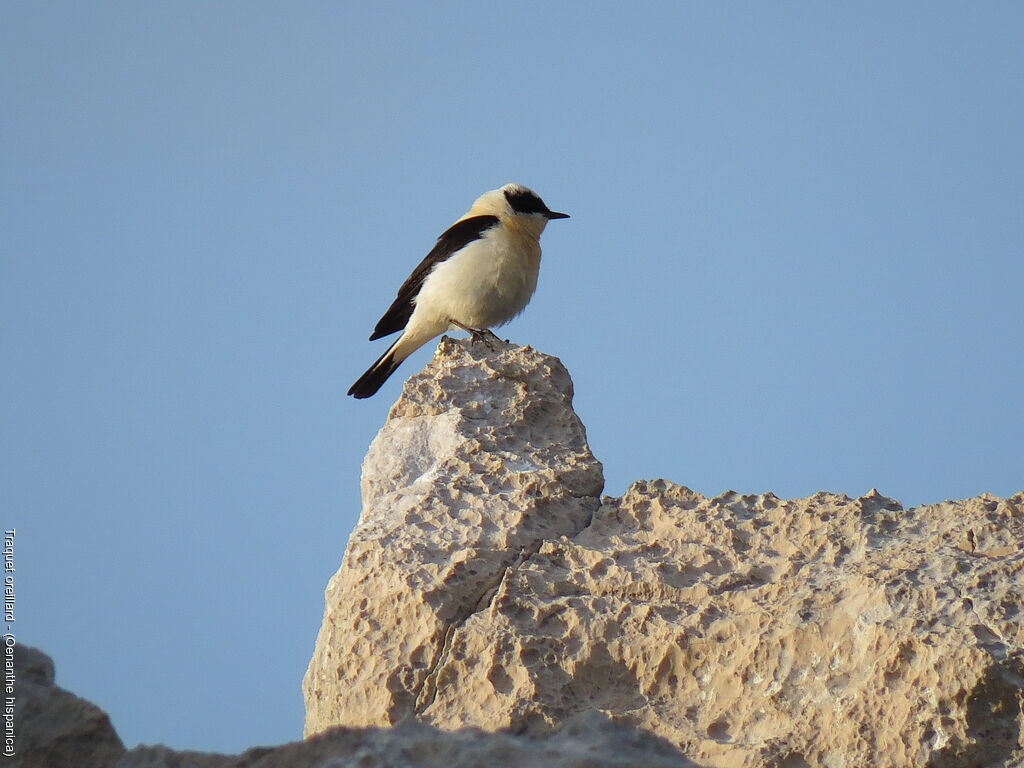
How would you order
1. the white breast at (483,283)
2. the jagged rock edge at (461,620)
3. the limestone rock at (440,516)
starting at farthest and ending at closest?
the white breast at (483,283), the limestone rock at (440,516), the jagged rock edge at (461,620)

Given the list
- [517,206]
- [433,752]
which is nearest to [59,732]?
[433,752]

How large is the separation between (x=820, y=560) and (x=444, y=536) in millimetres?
1248

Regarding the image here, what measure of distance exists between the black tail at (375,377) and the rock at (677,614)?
3.84m

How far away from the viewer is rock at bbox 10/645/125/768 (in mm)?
2930

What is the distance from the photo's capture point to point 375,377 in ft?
28.5

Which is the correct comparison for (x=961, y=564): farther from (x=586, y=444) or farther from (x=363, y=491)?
(x=363, y=491)

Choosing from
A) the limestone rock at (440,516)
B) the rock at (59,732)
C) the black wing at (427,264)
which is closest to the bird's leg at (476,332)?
the black wing at (427,264)

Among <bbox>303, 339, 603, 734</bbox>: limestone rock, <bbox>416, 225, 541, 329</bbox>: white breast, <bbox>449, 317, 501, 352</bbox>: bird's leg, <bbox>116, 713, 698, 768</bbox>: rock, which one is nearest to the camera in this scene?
<bbox>116, 713, 698, 768</bbox>: rock

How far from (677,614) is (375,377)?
515 centimetres

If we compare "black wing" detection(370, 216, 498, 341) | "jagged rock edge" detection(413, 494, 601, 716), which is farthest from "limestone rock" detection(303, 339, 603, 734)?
"black wing" detection(370, 216, 498, 341)

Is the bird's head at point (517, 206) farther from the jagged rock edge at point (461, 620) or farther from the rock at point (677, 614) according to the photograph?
the jagged rock edge at point (461, 620)

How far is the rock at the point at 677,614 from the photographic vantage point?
10.7ft

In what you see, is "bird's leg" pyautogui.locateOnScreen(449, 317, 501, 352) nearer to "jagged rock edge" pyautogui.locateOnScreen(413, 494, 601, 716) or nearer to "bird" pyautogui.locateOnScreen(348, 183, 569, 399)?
"bird" pyautogui.locateOnScreen(348, 183, 569, 399)

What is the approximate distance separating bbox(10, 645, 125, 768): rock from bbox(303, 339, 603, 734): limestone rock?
996 mm
